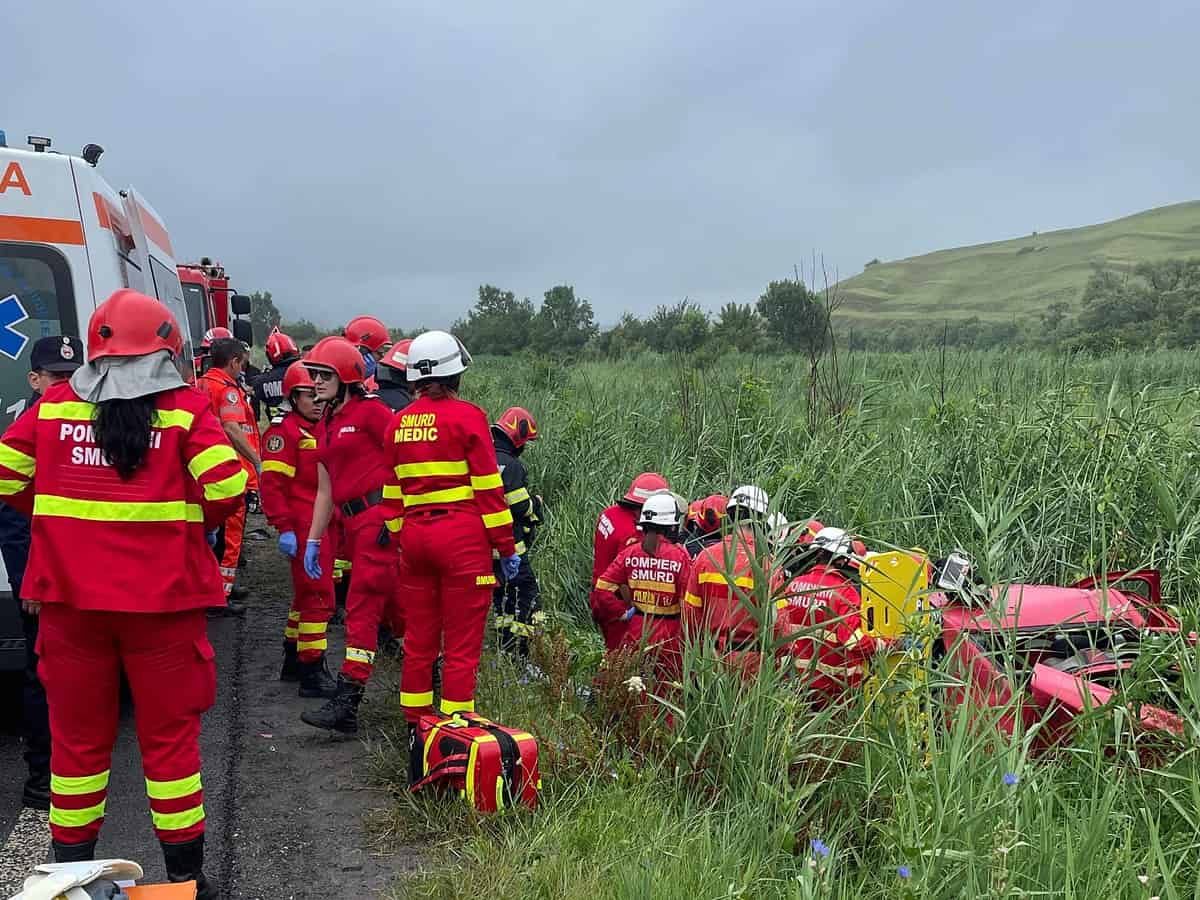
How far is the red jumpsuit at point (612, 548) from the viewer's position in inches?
213

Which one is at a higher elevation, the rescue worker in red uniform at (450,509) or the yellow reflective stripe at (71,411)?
the yellow reflective stripe at (71,411)

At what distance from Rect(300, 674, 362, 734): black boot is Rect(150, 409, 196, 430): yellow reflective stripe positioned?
219 centimetres

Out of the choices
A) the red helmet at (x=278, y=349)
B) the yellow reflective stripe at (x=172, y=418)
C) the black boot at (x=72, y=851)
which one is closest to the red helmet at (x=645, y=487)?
the yellow reflective stripe at (x=172, y=418)

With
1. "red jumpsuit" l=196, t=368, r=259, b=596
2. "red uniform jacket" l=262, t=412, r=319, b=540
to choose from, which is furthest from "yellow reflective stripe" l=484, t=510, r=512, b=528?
"red jumpsuit" l=196, t=368, r=259, b=596

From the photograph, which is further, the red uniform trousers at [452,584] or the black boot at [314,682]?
the black boot at [314,682]

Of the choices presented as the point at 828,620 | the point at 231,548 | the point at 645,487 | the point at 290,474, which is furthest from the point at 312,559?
the point at 828,620

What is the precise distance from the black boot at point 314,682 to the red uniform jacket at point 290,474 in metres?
0.71

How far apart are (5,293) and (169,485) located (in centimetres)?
206

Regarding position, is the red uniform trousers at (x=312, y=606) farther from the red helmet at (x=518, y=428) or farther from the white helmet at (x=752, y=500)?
the white helmet at (x=752, y=500)

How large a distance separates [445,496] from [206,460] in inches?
53.2

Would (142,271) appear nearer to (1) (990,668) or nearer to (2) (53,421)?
(2) (53,421)

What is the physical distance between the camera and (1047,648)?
4.14 meters

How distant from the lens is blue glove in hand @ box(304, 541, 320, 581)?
17.5 ft

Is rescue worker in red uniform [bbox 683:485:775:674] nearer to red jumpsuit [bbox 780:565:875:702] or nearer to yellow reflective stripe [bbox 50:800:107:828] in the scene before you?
red jumpsuit [bbox 780:565:875:702]
